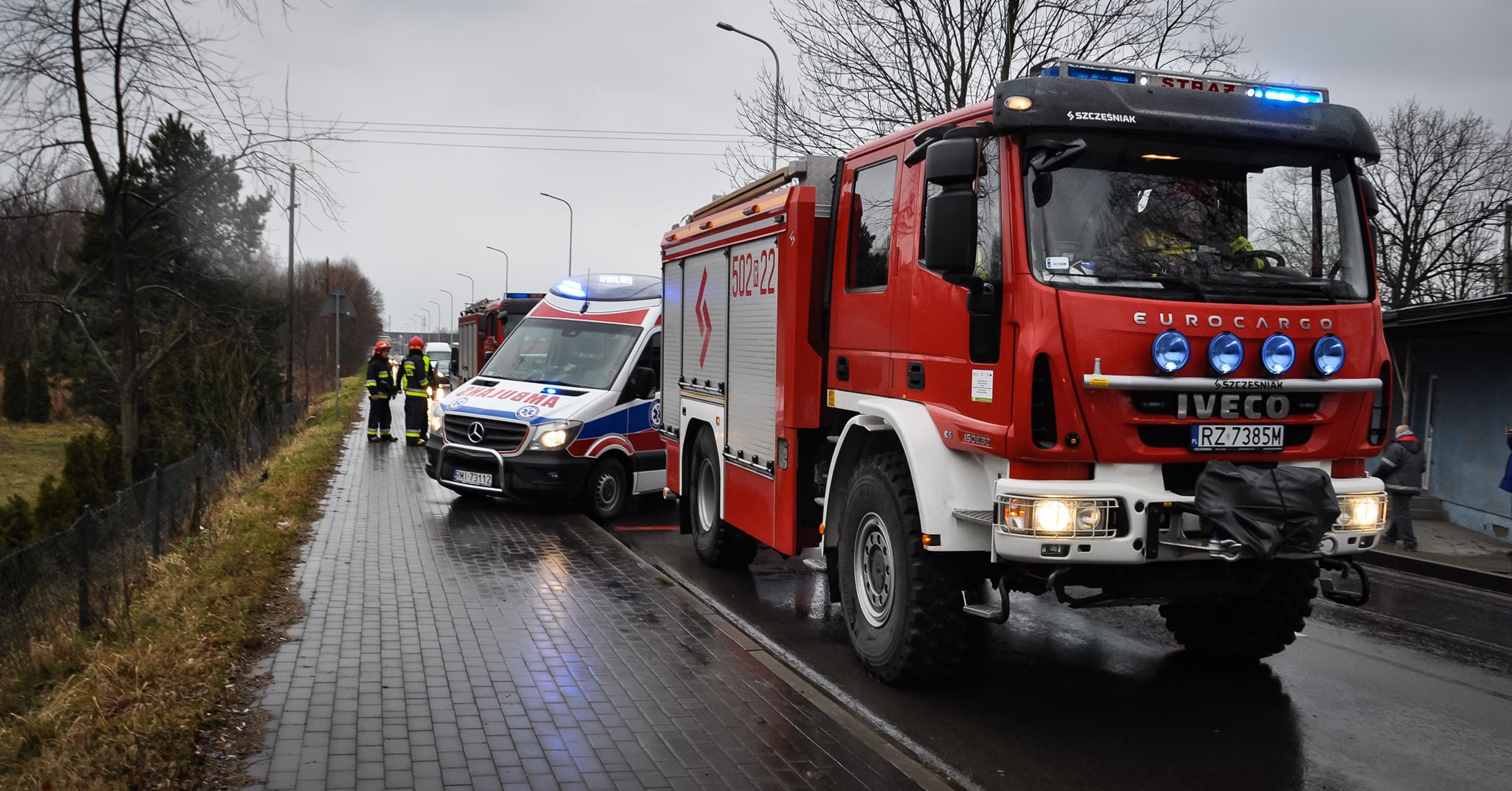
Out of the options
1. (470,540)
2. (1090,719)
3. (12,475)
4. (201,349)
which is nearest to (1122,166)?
(1090,719)

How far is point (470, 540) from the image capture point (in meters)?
10.5

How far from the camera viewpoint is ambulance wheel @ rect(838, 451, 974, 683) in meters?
5.66

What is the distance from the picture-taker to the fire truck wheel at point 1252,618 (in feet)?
20.3

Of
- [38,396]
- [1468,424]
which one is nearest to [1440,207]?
[1468,424]

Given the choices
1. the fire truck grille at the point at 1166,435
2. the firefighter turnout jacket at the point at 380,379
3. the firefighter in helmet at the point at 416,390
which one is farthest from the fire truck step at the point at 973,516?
the firefighter turnout jacket at the point at 380,379

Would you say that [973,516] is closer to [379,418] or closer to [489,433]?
[489,433]

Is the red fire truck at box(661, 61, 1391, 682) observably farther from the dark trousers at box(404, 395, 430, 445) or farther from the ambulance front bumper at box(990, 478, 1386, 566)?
the dark trousers at box(404, 395, 430, 445)

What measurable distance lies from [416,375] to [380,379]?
101 centimetres

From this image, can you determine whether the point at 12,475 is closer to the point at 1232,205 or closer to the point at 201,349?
the point at 201,349

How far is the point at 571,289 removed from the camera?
46.2 feet

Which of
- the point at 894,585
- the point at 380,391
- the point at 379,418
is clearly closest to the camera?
the point at 894,585

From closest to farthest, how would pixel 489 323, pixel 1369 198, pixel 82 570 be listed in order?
pixel 1369 198 → pixel 82 570 → pixel 489 323

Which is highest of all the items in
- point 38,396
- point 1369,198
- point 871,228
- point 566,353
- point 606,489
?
point 1369,198

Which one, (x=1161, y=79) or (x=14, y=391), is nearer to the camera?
(x=1161, y=79)
